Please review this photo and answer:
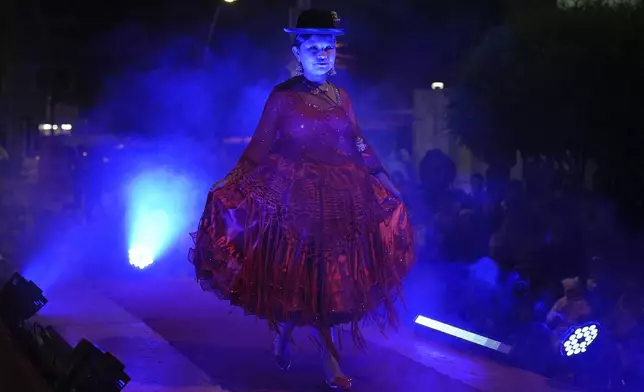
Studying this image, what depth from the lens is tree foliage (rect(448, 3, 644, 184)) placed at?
26.1 feet

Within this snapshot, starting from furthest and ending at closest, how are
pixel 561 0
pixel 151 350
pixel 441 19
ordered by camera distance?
pixel 441 19 < pixel 561 0 < pixel 151 350

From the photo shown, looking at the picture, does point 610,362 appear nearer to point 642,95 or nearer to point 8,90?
point 642,95

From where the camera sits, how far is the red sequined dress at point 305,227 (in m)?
4.61

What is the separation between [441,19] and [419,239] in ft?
28.2

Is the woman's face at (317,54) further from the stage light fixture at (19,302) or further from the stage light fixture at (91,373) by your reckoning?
the stage light fixture at (19,302)

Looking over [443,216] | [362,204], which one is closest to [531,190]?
[443,216]

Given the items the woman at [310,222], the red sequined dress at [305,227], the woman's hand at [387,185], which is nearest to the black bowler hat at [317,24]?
the woman at [310,222]

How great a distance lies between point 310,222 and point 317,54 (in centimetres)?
98

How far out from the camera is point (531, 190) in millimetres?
8703

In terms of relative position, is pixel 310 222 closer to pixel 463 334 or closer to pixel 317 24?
pixel 317 24

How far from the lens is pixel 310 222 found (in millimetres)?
4625

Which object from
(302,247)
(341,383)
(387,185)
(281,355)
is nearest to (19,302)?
(281,355)

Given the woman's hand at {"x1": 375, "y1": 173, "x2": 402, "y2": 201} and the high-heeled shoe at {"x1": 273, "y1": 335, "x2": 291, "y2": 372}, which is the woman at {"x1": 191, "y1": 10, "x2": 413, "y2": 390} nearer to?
the woman's hand at {"x1": 375, "y1": 173, "x2": 402, "y2": 201}

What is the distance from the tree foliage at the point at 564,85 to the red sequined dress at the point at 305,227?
12.5 ft
